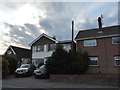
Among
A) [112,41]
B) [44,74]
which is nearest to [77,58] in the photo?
[44,74]

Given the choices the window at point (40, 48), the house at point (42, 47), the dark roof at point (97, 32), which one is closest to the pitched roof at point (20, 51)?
the house at point (42, 47)

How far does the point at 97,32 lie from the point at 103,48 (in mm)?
3399

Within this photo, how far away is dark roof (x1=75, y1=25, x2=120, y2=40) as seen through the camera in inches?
1338

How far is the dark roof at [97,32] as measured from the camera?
34.0 meters

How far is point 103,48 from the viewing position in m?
33.7

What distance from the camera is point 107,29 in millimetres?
35750

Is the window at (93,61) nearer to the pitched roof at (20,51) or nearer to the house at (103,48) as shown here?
the house at (103,48)

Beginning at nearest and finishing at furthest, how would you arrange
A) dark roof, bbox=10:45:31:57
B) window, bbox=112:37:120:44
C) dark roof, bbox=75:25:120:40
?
window, bbox=112:37:120:44 < dark roof, bbox=75:25:120:40 < dark roof, bbox=10:45:31:57

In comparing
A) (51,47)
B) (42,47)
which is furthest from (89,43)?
(42,47)

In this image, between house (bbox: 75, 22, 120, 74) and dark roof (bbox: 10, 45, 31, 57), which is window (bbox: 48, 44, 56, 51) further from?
dark roof (bbox: 10, 45, 31, 57)

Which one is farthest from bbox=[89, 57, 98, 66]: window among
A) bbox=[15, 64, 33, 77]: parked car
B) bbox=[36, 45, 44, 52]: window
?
bbox=[36, 45, 44, 52]: window

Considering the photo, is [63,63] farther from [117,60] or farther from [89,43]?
[117,60]

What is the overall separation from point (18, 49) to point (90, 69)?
80.8 ft

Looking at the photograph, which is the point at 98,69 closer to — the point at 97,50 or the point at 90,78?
the point at 97,50
